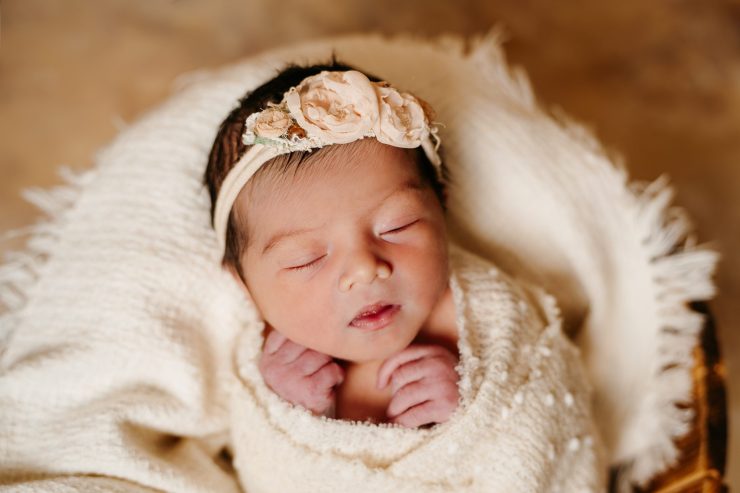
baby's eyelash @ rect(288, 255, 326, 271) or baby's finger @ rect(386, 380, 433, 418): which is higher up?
baby's eyelash @ rect(288, 255, 326, 271)

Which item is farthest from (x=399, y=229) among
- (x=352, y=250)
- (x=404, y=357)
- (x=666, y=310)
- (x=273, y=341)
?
(x=666, y=310)

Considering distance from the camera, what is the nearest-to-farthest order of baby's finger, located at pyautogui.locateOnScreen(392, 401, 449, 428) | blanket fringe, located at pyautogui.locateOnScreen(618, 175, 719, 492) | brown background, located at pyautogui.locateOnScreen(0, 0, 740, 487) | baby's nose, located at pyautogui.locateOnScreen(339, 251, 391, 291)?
baby's nose, located at pyautogui.locateOnScreen(339, 251, 391, 291)
baby's finger, located at pyautogui.locateOnScreen(392, 401, 449, 428)
blanket fringe, located at pyautogui.locateOnScreen(618, 175, 719, 492)
brown background, located at pyautogui.locateOnScreen(0, 0, 740, 487)

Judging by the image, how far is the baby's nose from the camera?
923 mm

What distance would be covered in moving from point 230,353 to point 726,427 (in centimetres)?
81

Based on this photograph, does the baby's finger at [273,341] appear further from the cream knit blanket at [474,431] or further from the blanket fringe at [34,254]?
the blanket fringe at [34,254]

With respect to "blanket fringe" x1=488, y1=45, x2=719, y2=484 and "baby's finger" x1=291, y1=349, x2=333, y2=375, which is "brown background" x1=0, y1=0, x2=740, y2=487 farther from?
"baby's finger" x1=291, y1=349, x2=333, y2=375

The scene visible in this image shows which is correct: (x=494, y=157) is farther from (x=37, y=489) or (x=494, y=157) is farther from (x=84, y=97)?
(x=84, y=97)

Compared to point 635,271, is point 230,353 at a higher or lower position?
lower

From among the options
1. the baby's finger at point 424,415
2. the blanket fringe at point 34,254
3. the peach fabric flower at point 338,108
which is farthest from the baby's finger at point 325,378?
the blanket fringe at point 34,254

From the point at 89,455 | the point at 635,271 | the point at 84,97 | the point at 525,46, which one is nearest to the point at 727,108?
the point at 525,46

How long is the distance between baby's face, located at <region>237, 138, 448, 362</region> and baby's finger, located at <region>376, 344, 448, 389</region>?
0.05 metres

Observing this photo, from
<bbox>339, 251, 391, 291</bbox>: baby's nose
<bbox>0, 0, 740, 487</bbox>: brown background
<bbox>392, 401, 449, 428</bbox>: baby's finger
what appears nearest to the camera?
<bbox>339, 251, 391, 291</bbox>: baby's nose

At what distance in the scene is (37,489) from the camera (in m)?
1.00

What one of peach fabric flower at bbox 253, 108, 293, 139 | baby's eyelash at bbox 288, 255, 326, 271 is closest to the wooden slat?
baby's eyelash at bbox 288, 255, 326, 271
